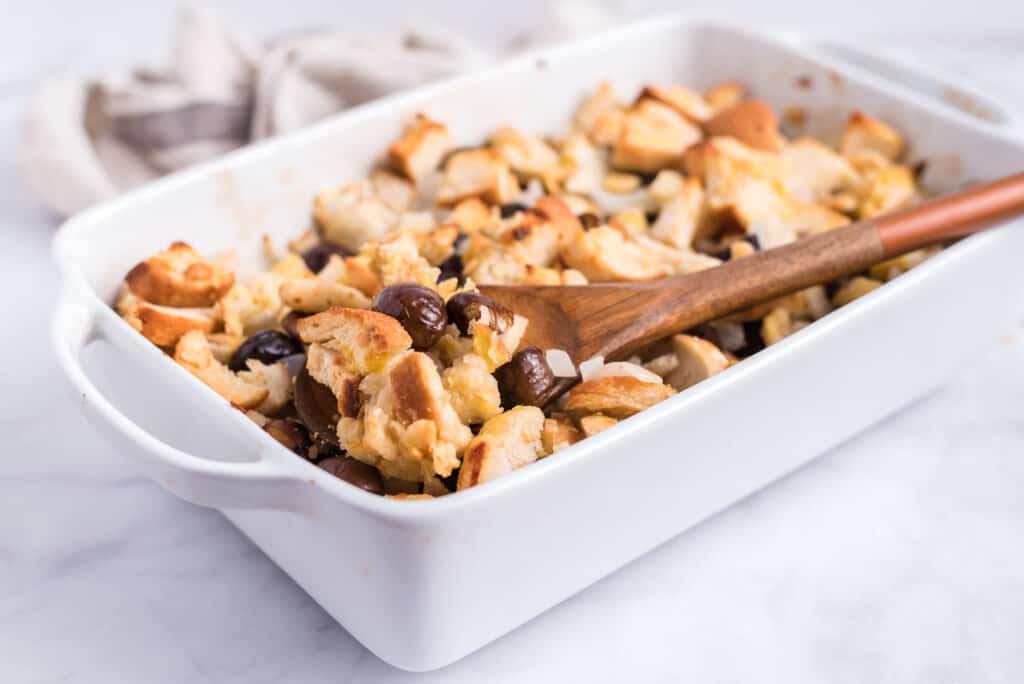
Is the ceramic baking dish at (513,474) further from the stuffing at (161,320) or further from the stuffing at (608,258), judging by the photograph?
the stuffing at (608,258)

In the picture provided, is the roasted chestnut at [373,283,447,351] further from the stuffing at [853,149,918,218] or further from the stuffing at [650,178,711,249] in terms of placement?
the stuffing at [853,149,918,218]

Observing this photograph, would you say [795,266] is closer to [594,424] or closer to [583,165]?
[594,424]

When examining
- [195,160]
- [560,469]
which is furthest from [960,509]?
[195,160]

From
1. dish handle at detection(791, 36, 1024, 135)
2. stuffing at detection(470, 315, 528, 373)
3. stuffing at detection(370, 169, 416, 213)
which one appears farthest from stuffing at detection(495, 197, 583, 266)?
dish handle at detection(791, 36, 1024, 135)

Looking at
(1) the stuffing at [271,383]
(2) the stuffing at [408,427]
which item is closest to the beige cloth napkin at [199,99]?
(1) the stuffing at [271,383]

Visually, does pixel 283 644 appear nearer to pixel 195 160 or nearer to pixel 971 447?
pixel 971 447

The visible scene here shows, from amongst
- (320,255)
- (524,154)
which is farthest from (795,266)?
(320,255)

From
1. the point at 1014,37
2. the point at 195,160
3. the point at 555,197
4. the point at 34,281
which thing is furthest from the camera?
the point at 1014,37
